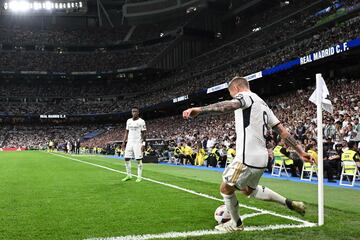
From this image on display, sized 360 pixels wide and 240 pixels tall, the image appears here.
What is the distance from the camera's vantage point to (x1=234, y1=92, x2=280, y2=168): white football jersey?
16.8 feet

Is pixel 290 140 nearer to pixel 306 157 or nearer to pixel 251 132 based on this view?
pixel 306 157

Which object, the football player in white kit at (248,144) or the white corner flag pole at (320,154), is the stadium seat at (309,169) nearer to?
the white corner flag pole at (320,154)

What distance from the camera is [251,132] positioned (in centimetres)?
518

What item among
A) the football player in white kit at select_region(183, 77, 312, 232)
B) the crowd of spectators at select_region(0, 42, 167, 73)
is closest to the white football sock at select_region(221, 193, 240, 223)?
the football player in white kit at select_region(183, 77, 312, 232)

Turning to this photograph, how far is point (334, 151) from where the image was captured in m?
14.7

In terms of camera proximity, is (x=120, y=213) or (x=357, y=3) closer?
(x=120, y=213)

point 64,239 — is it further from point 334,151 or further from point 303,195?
point 334,151

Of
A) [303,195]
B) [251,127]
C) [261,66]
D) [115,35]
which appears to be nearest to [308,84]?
[261,66]

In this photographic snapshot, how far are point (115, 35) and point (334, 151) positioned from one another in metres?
72.8

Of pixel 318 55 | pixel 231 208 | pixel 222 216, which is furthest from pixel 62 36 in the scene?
pixel 231 208

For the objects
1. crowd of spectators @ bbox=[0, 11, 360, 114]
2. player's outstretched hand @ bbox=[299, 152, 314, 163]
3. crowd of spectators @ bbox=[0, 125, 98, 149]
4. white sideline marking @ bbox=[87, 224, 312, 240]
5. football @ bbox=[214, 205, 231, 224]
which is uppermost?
crowd of spectators @ bbox=[0, 11, 360, 114]

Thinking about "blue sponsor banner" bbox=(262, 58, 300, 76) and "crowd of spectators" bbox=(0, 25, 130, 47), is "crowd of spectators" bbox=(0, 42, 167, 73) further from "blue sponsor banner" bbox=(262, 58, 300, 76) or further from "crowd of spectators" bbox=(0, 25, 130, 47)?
"blue sponsor banner" bbox=(262, 58, 300, 76)

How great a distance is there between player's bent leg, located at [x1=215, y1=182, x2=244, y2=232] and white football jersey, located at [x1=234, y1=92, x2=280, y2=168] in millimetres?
439

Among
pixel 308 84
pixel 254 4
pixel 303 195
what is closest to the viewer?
pixel 303 195
